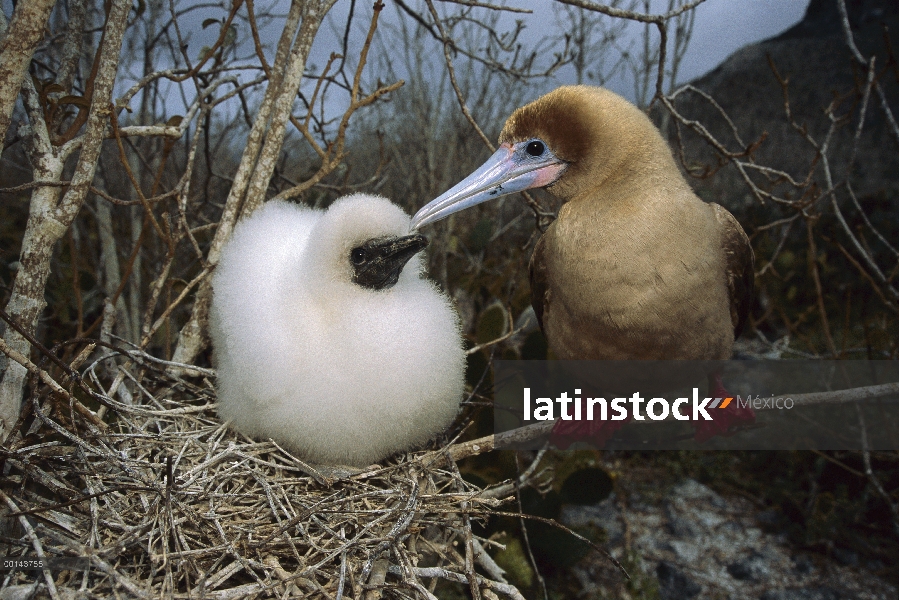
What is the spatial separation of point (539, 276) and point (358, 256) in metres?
0.68

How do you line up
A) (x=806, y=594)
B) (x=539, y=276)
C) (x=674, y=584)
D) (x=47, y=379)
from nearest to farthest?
(x=47, y=379) < (x=539, y=276) < (x=806, y=594) < (x=674, y=584)

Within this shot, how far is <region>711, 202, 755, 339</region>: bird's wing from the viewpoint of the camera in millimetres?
1789

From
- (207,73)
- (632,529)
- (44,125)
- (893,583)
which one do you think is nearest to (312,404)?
(44,125)

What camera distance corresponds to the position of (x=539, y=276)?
6.40 feet

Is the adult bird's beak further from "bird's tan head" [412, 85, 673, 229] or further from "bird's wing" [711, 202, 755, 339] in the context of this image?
"bird's wing" [711, 202, 755, 339]

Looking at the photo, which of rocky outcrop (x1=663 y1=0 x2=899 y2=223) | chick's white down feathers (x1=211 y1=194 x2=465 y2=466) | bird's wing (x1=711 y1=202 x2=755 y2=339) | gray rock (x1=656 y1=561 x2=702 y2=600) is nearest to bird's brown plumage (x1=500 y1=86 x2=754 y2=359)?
bird's wing (x1=711 y1=202 x2=755 y2=339)

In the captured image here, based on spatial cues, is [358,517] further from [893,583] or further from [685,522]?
[893,583]

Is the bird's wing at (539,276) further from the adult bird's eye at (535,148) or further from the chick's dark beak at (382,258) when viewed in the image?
the chick's dark beak at (382,258)

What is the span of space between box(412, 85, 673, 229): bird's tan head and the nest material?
72 cm

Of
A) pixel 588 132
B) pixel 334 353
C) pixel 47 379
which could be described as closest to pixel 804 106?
pixel 588 132

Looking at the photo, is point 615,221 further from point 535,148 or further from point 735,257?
point 735,257

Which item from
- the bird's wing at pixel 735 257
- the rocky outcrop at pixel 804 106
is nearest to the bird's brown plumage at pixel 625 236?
the bird's wing at pixel 735 257

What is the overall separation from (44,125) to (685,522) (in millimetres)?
4064

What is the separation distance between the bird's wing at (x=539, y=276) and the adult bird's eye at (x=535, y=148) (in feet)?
1.22
